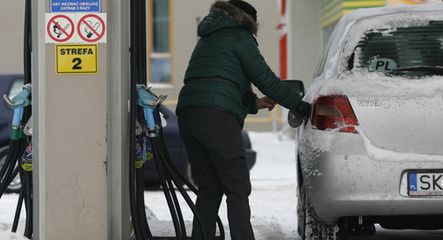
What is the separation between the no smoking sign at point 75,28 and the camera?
5.45 m

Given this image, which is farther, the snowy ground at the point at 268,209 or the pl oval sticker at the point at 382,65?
the snowy ground at the point at 268,209

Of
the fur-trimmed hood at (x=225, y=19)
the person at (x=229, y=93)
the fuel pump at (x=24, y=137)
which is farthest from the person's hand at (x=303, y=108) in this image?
the fuel pump at (x=24, y=137)

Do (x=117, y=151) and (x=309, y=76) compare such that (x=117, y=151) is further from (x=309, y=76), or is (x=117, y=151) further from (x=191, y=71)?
(x=309, y=76)

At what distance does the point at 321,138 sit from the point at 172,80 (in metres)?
15.6

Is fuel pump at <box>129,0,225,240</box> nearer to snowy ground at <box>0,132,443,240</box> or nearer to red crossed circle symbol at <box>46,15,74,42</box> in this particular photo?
red crossed circle symbol at <box>46,15,74,42</box>

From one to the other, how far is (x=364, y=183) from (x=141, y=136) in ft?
4.80

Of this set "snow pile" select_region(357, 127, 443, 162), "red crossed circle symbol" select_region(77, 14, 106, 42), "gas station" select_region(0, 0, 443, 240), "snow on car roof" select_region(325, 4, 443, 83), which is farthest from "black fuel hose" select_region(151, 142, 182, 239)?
"snow pile" select_region(357, 127, 443, 162)

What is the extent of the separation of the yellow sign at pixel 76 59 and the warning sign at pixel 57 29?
0.15 ft

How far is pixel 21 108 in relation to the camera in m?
5.70

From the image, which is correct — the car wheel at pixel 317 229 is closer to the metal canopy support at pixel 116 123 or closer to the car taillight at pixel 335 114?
the car taillight at pixel 335 114

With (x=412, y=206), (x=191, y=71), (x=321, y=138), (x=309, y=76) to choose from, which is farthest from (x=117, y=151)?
(x=309, y=76)

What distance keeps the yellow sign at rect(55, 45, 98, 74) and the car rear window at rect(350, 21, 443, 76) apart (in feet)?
5.17

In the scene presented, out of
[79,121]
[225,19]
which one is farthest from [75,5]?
[225,19]

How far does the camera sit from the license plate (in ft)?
16.9
